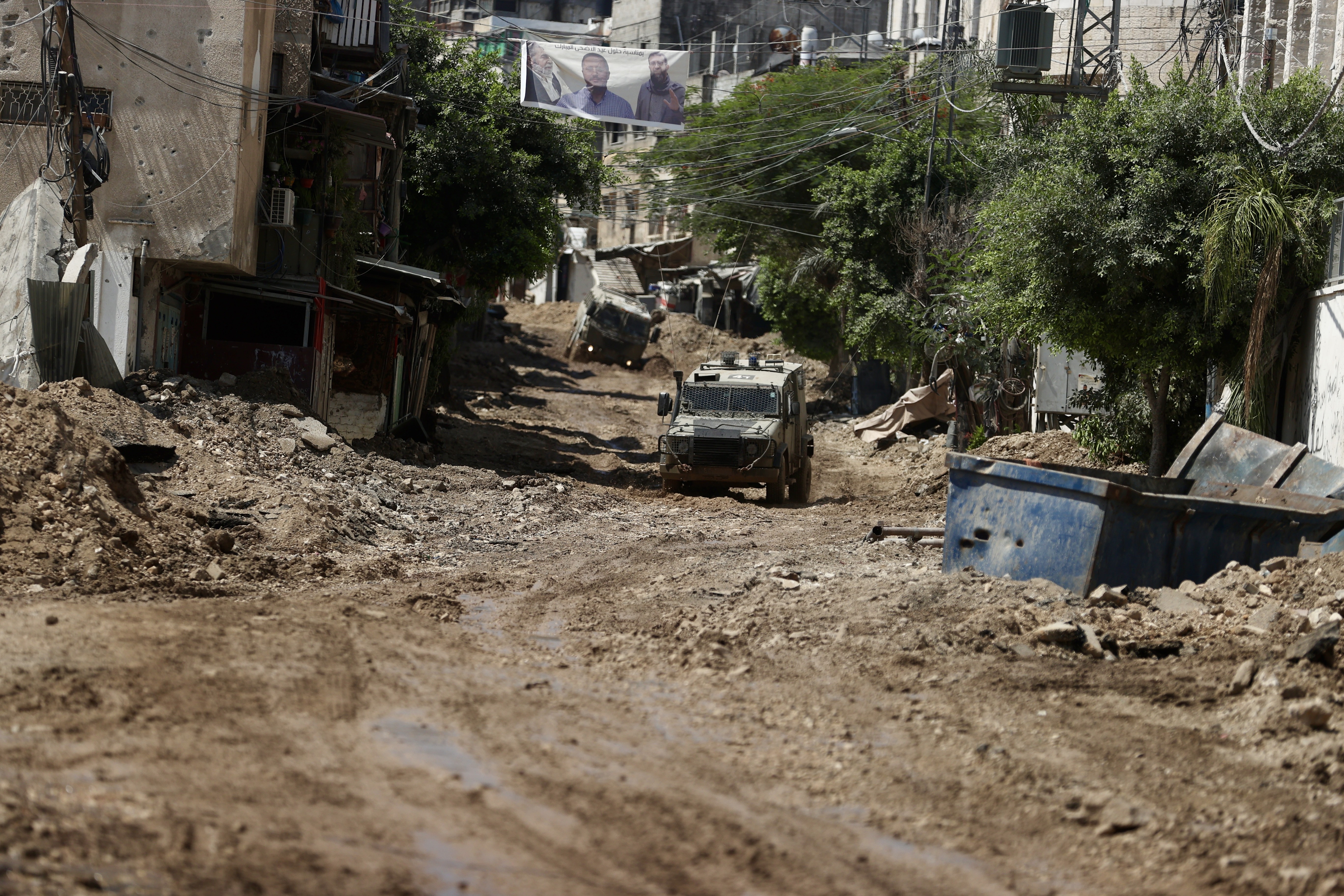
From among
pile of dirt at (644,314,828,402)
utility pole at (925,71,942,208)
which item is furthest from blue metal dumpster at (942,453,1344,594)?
pile of dirt at (644,314,828,402)

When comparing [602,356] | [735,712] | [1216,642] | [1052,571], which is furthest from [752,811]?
[602,356]

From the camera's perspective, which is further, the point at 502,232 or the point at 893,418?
the point at 893,418

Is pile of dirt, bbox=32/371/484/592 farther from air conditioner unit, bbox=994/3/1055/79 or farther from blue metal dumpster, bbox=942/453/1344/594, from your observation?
air conditioner unit, bbox=994/3/1055/79

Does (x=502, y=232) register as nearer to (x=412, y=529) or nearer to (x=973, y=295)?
(x=973, y=295)

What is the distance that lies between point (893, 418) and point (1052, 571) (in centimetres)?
1884

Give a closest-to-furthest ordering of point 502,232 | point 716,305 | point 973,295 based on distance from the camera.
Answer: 1. point 973,295
2. point 502,232
3. point 716,305

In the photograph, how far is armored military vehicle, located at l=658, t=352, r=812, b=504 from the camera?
709 inches

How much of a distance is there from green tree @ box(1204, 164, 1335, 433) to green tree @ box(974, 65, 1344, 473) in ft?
0.60

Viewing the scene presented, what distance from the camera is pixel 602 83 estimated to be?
2508cm

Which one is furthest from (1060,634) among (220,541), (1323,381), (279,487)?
(279,487)

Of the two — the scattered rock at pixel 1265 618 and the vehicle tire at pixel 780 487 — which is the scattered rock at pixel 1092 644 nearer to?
the scattered rock at pixel 1265 618

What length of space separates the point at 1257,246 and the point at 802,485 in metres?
8.22

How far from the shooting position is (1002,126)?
100 feet

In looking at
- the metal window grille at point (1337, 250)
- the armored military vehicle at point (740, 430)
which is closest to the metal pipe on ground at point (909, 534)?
the metal window grille at point (1337, 250)
